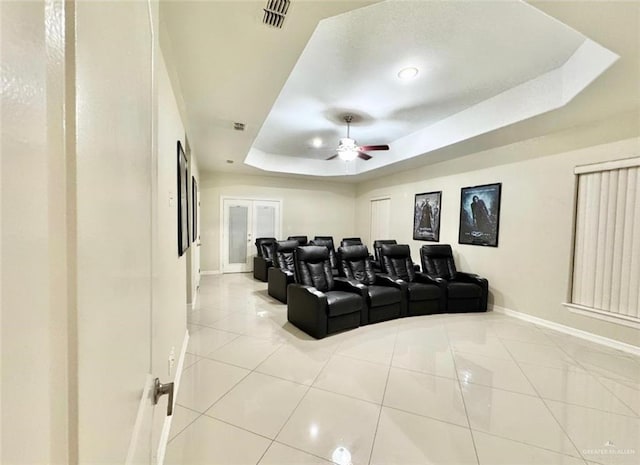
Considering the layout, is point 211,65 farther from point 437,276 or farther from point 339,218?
point 339,218

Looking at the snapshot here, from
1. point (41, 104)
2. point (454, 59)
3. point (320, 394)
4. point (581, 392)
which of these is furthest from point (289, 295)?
point (41, 104)

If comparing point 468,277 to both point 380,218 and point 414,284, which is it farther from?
point 380,218

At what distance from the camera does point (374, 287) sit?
3.96m

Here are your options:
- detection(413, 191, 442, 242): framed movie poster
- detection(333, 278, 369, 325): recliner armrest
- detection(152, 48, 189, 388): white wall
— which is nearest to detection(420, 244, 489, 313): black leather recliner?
detection(413, 191, 442, 242): framed movie poster

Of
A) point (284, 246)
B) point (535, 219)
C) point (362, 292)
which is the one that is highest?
point (535, 219)

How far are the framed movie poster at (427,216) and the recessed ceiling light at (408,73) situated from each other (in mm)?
2885

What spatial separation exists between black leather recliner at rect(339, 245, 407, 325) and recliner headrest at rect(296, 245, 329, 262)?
1.12ft

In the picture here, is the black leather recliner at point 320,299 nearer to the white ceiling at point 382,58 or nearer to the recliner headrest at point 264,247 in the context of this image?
the white ceiling at point 382,58

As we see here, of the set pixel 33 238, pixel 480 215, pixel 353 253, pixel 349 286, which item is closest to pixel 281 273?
pixel 353 253

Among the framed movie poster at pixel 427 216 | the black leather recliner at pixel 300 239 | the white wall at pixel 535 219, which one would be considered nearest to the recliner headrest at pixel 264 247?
the black leather recliner at pixel 300 239

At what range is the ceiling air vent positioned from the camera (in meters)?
1.63

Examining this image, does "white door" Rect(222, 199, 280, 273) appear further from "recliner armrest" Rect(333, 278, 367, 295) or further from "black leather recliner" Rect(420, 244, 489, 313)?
"black leather recliner" Rect(420, 244, 489, 313)

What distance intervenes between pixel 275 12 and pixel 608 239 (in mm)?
4250

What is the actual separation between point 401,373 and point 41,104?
285cm
